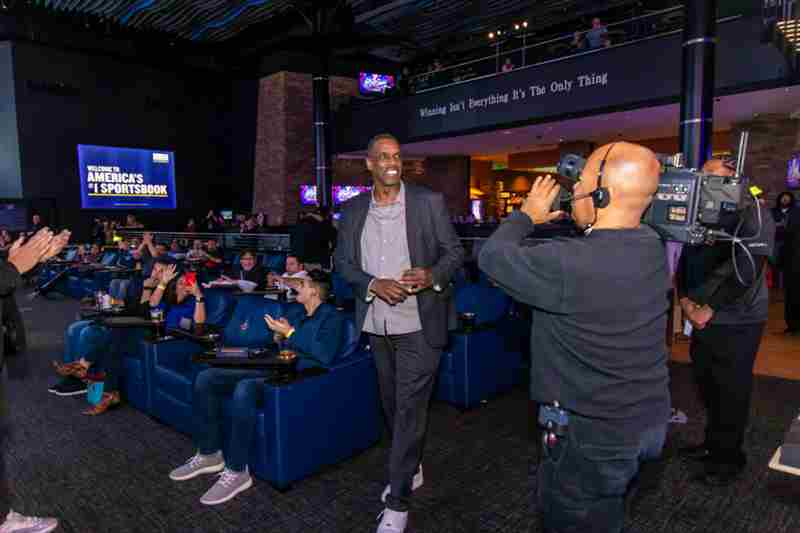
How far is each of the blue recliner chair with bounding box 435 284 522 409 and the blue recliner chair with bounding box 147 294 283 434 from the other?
136 centimetres

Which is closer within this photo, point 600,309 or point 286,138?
point 600,309

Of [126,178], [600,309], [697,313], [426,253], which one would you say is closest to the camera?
[600,309]

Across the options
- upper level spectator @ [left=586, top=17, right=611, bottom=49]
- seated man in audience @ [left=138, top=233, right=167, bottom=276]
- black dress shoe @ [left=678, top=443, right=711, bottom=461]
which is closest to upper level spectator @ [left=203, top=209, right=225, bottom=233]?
seated man in audience @ [left=138, top=233, right=167, bottom=276]

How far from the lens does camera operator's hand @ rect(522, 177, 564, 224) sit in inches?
54.7

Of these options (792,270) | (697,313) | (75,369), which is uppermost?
(697,313)

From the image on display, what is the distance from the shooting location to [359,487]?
9.32 ft

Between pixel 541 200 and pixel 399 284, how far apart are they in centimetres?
91

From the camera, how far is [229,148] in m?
16.0

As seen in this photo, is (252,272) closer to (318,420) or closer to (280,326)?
(280,326)

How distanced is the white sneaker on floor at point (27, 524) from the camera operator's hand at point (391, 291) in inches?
78.2

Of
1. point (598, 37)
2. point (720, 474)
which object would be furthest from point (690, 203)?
point (598, 37)

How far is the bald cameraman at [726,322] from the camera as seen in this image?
247 centimetres

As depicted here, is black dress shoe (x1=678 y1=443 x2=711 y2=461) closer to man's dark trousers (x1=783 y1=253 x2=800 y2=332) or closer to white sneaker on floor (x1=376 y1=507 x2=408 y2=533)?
white sneaker on floor (x1=376 y1=507 x2=408 y2=533)

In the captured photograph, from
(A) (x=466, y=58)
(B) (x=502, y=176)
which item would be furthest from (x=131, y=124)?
(B) (x=502, y=176)
